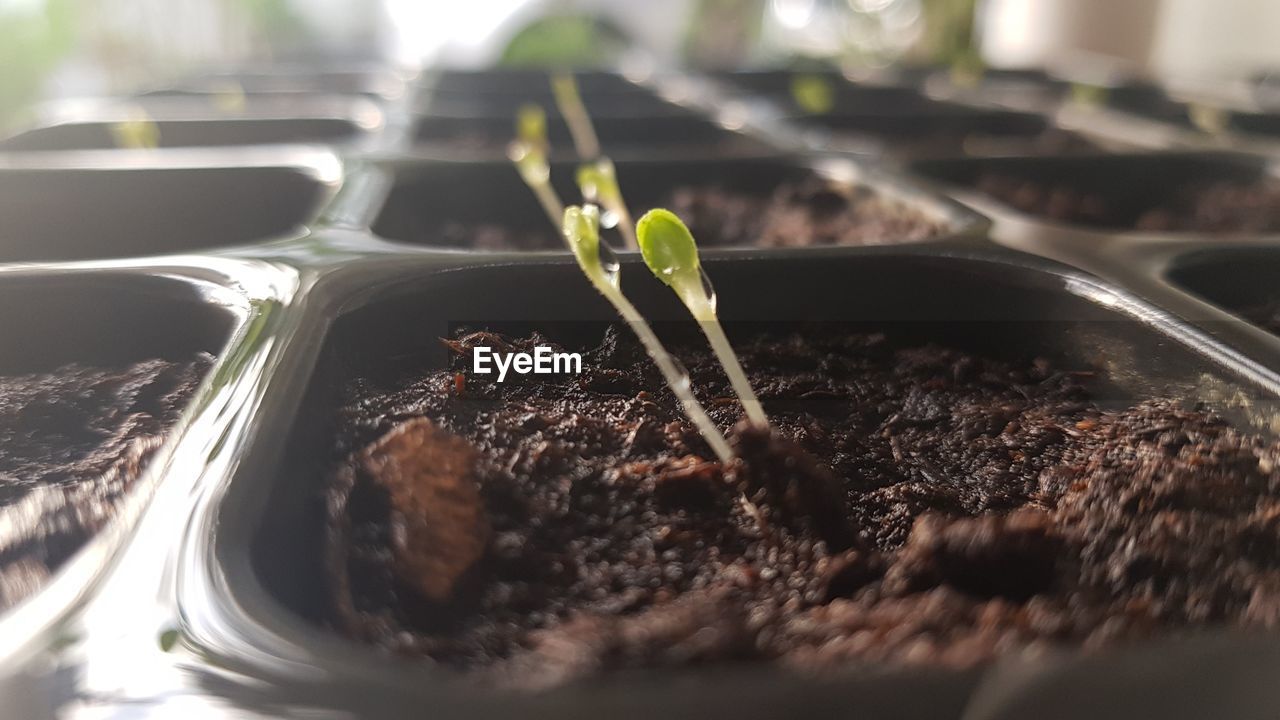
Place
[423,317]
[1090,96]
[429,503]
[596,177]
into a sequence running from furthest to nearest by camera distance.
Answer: [1090,96], [596,177], [423,317], [429,503]

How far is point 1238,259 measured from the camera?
718mm

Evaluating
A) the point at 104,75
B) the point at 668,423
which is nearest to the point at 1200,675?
the point at 668,423

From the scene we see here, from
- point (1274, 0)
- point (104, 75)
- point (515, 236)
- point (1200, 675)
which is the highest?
point (104, 75)

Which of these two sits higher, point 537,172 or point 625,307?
point 537,172

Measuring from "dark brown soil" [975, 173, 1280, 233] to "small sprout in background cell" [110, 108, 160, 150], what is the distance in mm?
1233

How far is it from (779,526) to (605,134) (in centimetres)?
137

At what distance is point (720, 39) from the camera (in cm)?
418

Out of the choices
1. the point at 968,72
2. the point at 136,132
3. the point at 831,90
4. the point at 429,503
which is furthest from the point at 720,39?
the point at 429,503

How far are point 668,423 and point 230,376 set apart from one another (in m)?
0.26

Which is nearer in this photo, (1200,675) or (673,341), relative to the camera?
(1200,675)

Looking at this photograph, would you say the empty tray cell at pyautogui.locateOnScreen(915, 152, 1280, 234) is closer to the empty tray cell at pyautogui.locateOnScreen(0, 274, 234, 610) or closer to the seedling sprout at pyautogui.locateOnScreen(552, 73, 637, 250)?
the seedling sprout at pyautogui.locateOnScreen(552, 73, 637, 250)

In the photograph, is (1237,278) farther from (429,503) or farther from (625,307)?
(429,503)

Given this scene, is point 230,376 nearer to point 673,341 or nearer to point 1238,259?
point 673,341

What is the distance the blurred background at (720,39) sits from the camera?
107 inches
